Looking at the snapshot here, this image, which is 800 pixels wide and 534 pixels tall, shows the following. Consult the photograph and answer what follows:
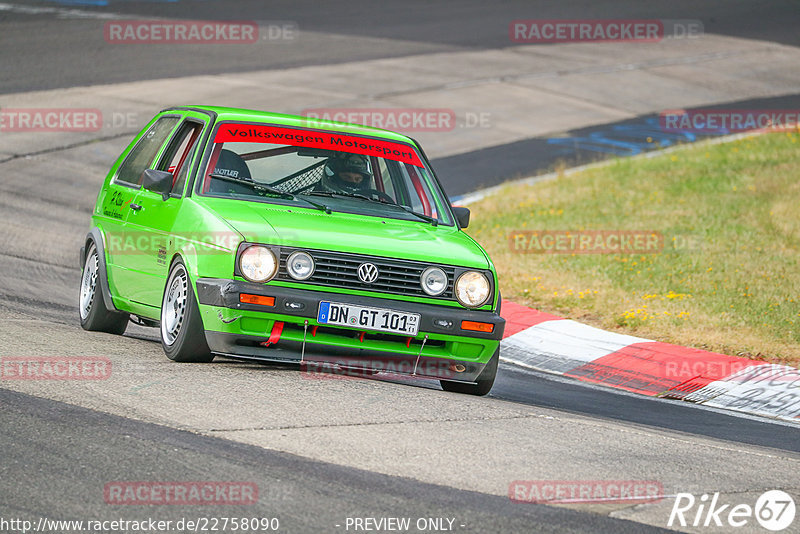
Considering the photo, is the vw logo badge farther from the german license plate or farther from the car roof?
the car roof

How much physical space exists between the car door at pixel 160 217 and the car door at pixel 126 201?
0.07 metres

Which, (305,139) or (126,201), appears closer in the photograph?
(305,139)

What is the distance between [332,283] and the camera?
7074 millimetres

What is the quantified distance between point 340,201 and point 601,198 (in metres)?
8.99

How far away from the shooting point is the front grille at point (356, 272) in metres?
7.05

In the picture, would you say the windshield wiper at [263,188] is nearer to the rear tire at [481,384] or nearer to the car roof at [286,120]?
the car roof at [286,120]

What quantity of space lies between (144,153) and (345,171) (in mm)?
1679

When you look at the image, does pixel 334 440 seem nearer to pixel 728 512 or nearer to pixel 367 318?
pixel 367 318

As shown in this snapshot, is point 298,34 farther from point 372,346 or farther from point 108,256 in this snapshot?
point 372,346

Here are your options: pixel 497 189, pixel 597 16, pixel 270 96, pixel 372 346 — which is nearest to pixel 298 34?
pixel 270 96

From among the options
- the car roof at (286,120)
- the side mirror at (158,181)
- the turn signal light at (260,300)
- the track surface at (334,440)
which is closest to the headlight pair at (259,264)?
the turn signal light at (260,300)

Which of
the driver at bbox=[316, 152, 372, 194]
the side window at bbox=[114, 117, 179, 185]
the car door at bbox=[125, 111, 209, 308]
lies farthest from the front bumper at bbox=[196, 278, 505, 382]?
the side window at bbox=[114, 117, 179, 185]

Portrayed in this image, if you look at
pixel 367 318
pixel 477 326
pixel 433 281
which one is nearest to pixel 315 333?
pixel 367 318

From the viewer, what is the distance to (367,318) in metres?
7.00
